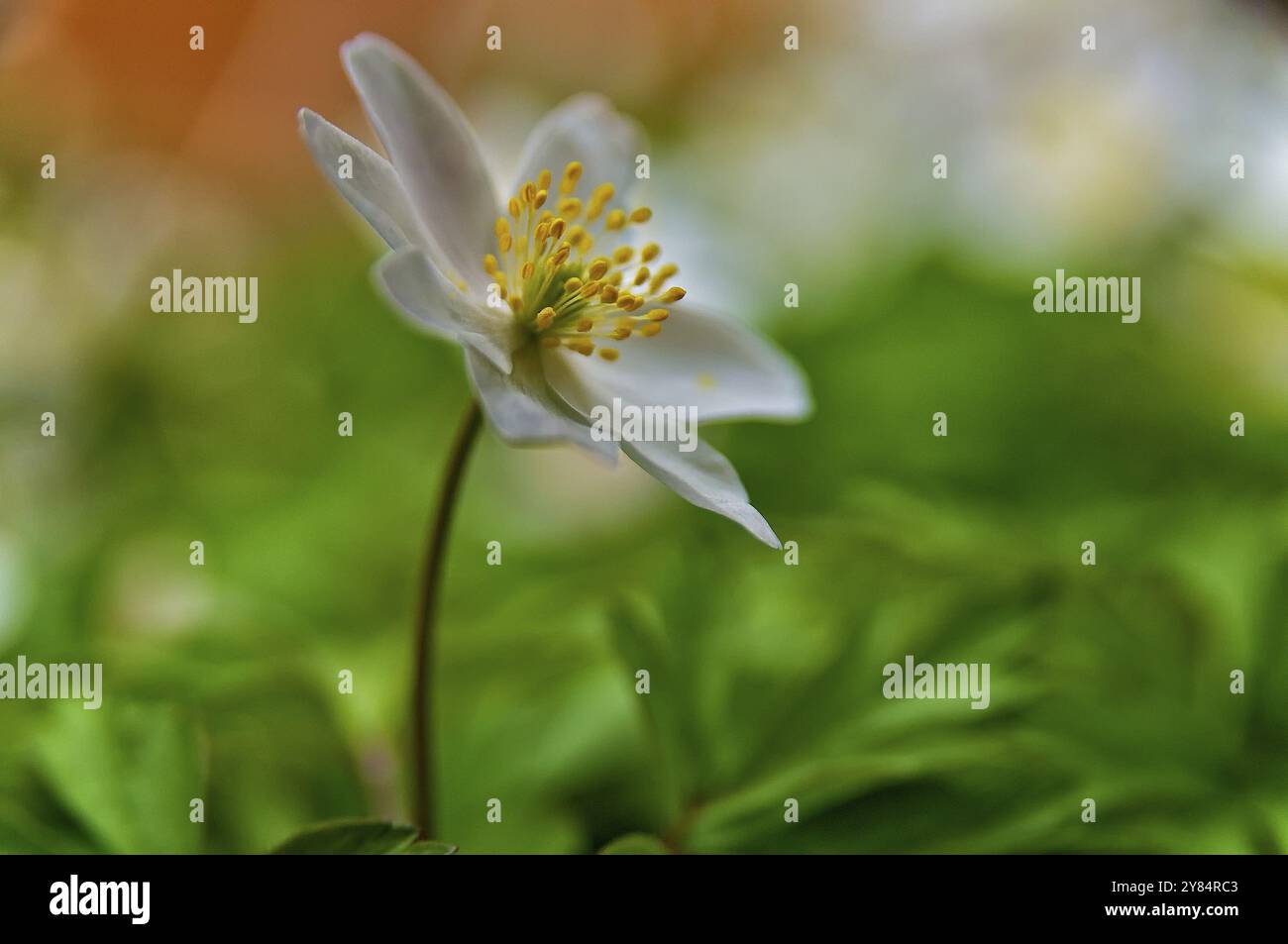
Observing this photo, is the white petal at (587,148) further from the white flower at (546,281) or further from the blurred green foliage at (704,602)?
the blurred green foliage at (704,602)

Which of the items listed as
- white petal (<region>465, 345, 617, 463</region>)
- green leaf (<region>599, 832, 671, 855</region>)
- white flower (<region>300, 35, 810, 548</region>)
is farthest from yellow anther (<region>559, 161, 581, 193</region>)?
green leaf (<region>599, 832, 671, 855</region>)

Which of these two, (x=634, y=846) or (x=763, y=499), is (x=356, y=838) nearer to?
(x=634, y=846)

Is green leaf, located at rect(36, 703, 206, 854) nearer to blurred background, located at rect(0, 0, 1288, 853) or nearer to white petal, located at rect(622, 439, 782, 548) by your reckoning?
blurred background, located at rect(0, 0, 1288, 853)

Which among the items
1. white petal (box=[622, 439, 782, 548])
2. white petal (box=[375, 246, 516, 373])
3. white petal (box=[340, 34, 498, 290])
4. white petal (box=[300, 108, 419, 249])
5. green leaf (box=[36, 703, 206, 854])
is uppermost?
white petal (box=[340, 34, 498, 290])

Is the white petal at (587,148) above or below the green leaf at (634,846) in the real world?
above

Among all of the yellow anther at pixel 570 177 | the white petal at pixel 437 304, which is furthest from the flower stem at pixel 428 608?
the yellow anther at pixel 570 177

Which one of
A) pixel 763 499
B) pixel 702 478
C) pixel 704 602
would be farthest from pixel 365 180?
pixel 763 499

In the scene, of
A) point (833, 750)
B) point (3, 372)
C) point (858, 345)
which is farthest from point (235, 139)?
point (833, 750)
